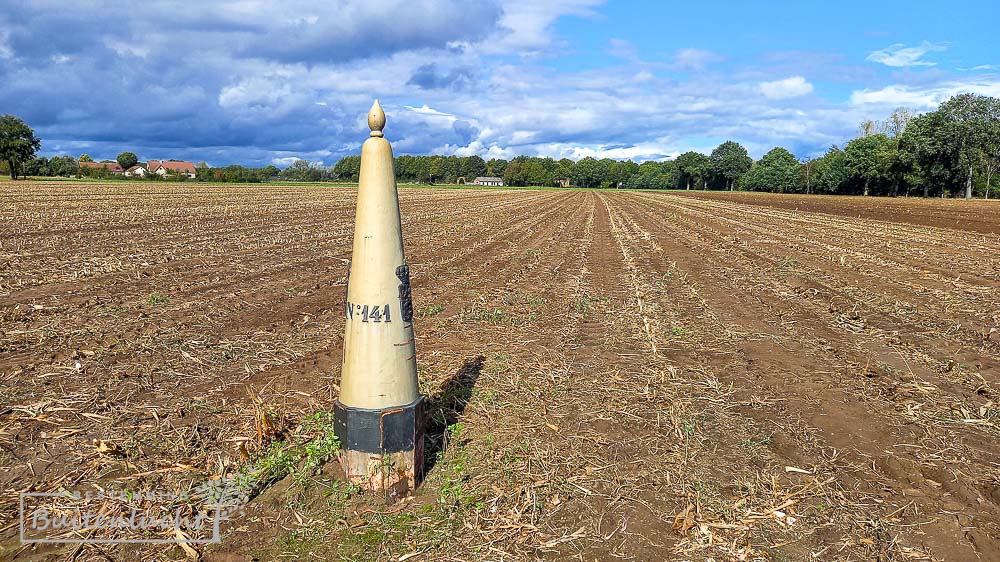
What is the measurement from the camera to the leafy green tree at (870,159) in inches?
2896

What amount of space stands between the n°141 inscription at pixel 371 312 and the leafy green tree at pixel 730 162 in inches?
5475

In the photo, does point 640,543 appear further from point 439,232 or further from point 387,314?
point 439,232

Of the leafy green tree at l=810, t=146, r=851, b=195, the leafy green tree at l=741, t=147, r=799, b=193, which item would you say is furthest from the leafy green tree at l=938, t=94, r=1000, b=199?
the leafy green tree at l=741, t=147, r=799, b=193

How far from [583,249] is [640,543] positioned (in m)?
11.8

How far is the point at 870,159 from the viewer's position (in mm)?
77312

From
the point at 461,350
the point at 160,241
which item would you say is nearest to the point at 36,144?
the point at 160,241

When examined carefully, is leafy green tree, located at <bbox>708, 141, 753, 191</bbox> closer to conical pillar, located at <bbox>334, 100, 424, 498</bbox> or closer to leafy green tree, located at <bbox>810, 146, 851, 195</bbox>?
leafy green tree, located at <bbox>810, 146, 851, 195</bbox>

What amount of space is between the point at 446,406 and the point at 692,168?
474 ft

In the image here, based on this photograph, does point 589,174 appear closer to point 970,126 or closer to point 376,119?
point 970,126

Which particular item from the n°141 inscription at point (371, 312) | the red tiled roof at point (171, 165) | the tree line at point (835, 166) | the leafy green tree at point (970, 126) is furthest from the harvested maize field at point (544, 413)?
the red tiled roof at point (171, 165)

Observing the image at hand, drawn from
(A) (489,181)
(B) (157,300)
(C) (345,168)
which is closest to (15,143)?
(C) (345,168)

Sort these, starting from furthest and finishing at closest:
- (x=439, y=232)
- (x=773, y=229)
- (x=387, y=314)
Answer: (x=773, y=229)
(x=439, y=232)
(x=387, y=314)

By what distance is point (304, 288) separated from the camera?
27.9 ft

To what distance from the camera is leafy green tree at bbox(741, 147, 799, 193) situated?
10350 centimetres
